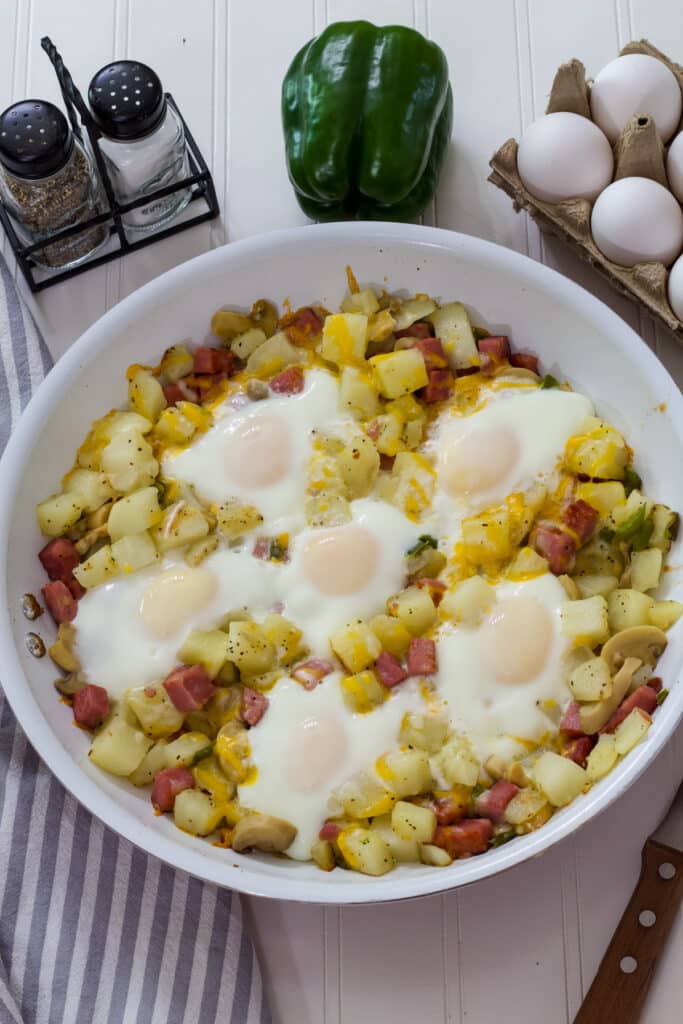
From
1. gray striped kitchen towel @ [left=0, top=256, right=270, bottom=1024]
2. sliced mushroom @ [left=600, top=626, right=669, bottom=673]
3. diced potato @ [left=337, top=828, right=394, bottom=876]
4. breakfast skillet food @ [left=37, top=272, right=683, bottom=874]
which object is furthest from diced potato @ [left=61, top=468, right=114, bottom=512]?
sliced mushroom @ [left=600, top=626, right=669, bottom=673]

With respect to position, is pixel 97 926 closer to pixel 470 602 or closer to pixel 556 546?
pixel 470 602

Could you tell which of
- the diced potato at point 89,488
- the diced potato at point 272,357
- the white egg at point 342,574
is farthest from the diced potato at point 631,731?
the diced potato at point 89,488

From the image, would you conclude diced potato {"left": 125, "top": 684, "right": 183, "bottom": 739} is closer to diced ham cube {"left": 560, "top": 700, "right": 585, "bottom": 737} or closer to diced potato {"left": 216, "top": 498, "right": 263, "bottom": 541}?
diced potato {"left": 216, "top": 498, "right": 263, "bottom": 541}

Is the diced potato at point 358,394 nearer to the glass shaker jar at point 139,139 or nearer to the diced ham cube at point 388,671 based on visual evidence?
the diced ham cube at point 388,671

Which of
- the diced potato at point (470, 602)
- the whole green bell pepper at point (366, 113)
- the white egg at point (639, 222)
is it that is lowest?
the diced potato at point (470, 602)

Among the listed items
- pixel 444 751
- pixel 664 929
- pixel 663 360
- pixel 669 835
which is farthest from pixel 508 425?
pixel 664 929

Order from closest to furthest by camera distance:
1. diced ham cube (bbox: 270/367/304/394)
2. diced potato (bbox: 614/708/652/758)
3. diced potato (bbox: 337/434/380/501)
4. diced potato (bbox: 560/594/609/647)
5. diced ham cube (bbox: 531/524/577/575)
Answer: diced potato (bbox: 614/708/652/758), diced potato (bbox: 560/594/609/647), diced ham cube (bbox: 531/524/577/575), diced potato (bbox: 337/434/380/501), diced ham cube (bbox: 270/367/304/394)
